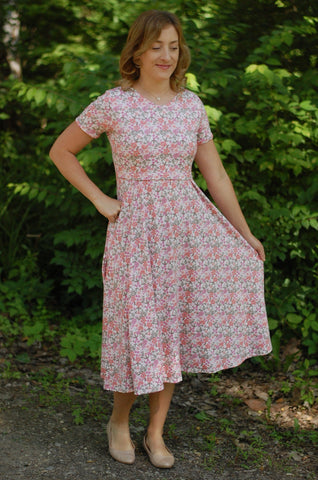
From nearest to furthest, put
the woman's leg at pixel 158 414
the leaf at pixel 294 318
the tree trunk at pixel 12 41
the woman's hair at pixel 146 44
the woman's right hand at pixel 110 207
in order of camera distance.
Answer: the woman's hair at pixel 146 44
the woman's right hand at pixel 110 207
the woman's leg at pixel 158 414
the leaf at pixel 294 318
the tree trunk at pixel 12 41

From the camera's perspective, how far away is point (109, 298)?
2604 millimetres

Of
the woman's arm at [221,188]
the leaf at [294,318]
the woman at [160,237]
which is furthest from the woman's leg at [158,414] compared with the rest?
the leaf at [294,318]

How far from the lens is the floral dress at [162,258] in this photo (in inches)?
97.8

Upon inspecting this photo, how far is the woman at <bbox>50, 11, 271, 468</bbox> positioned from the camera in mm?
2469

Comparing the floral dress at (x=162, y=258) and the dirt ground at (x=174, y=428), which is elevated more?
the floral dress at (x=162, y=258)

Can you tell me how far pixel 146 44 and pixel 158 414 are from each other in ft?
5.13

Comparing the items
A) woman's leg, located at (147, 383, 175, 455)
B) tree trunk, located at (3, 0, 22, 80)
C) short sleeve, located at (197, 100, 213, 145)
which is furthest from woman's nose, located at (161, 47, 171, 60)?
tree trunk, located at (3, 0, 22, 80)

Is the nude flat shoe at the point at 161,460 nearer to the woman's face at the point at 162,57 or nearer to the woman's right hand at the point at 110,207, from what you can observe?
the woman's right hand at the point at 110,207

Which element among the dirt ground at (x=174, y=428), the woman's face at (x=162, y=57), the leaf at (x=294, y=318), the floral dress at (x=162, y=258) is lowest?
the dirt ground at (x=174, y=428)

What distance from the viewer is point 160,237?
252cm

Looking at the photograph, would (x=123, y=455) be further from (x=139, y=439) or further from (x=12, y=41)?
(x=12, y=41)

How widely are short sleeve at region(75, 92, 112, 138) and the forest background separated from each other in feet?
3.67

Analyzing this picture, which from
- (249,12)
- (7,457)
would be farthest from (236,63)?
(7,457)

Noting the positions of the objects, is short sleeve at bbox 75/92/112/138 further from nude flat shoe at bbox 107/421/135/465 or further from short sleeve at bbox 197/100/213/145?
nude flat shoe at bbox 107/421/135/465
